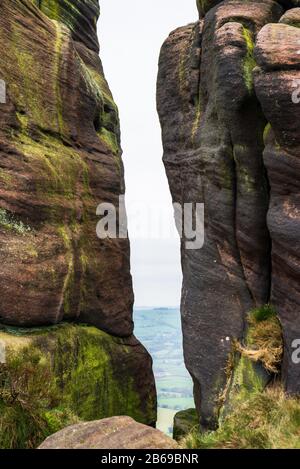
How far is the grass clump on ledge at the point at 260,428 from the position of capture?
40.1 feet

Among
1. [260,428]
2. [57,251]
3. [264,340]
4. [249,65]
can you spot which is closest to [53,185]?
[57,251]

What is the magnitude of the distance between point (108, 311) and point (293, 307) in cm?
1116

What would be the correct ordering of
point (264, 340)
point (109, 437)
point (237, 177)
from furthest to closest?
point (237, 177)
point (264, 340)
point (109, 437)

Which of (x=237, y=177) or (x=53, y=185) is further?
(x=53, y=185)

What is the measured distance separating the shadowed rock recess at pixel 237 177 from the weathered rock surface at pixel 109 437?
761 cm

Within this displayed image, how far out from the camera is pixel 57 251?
78.9 feet

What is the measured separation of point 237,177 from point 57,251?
359 inches

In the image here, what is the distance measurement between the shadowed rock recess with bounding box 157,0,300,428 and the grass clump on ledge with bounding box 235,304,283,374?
564 mm

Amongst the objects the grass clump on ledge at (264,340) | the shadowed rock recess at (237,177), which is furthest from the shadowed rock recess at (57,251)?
the grass clump on ledge at (264,340)

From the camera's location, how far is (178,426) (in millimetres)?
27844

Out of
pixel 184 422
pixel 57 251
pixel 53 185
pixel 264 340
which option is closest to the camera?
pixel 264 340

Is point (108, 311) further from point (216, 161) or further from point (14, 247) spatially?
point (216, 161)

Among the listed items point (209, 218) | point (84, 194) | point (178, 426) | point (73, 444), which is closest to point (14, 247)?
point (84, 194)

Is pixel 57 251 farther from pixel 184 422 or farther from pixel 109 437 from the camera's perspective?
pixel 109 437
